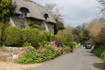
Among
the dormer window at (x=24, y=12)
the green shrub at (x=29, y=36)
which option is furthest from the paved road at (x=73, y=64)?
the dormer window at (x=24, y=12)

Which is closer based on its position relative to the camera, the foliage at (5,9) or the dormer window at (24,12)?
the foliage at (5,9)

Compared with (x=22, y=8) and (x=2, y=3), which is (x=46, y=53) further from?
(x=22, y=8)

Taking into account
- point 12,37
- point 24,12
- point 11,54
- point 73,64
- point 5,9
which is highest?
point 24,12

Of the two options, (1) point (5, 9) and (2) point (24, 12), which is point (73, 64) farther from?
(2) point (24, 12)

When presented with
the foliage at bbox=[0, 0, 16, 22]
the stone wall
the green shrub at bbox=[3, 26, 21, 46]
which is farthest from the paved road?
the foliage at bbox=[0, 0, 16, 22]

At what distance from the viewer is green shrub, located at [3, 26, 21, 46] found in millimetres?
10750

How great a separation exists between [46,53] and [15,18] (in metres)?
8.91

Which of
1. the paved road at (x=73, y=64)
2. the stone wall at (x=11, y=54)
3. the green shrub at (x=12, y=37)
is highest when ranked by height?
the green shrub at (x=12, y=37)

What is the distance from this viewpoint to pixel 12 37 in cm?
1078

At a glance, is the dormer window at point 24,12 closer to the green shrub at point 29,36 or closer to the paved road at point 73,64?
the green shrub at point 29,36

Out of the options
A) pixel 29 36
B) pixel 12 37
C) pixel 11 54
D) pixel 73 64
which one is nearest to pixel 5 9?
pixel 29 36

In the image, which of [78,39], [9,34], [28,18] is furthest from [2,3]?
[78,39]

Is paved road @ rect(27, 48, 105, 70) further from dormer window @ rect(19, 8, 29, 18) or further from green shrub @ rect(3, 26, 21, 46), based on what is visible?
dormer window @ rect(19, 8, 29, 18)

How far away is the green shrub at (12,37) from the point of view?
10.8 metres
